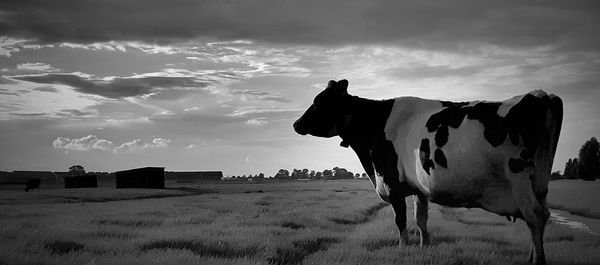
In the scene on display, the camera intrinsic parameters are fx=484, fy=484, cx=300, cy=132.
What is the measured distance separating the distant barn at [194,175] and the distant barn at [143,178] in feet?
267

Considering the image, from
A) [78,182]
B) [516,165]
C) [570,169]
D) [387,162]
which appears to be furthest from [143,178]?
[570,169]

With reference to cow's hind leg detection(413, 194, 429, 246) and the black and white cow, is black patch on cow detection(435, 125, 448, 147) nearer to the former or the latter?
the black and white cow

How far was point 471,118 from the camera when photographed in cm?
761

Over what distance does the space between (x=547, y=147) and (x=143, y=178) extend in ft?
175

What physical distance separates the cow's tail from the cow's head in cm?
382

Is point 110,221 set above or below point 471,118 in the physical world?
below

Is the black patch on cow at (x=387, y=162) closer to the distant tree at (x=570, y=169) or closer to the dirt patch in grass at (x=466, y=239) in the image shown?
the dirt patch in grass at (x=466, y=239)

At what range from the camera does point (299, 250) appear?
9.36 m

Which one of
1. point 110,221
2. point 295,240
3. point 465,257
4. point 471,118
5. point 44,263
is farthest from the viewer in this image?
point 110,221

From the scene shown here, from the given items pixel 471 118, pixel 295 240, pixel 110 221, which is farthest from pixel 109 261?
pixel 110 221

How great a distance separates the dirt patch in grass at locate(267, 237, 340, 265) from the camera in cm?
835

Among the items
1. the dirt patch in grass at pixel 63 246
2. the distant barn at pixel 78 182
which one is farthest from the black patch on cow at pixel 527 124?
the distant barn at pixel 78 182

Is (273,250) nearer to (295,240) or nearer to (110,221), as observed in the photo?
(295,240)

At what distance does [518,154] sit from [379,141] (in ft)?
9.17
